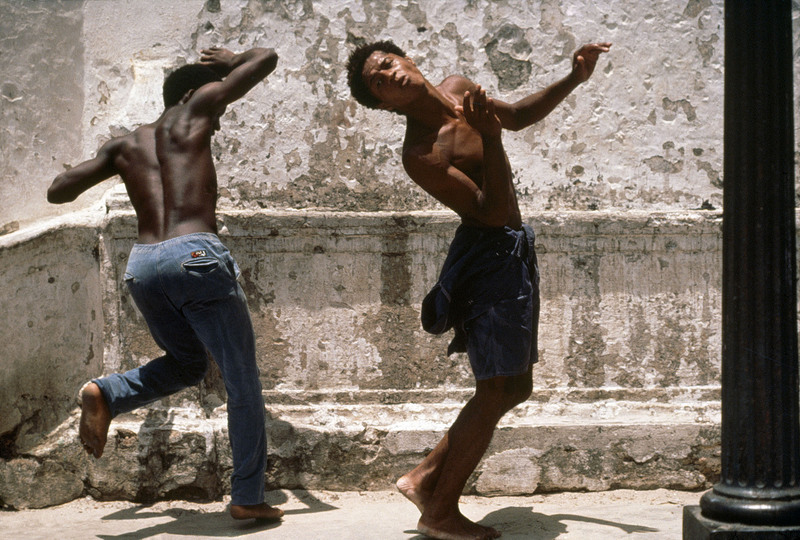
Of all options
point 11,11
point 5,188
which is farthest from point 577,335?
point 11,11

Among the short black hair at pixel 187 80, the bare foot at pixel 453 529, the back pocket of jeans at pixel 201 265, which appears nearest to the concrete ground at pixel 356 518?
the bare foot at pixel 453 529

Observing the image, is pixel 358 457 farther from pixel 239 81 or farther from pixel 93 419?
pixel 239 81

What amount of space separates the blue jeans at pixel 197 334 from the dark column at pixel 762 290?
1.70 m

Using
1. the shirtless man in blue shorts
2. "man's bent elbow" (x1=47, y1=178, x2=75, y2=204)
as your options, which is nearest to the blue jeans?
"man's bent elbow" (x1=47, y1=178, x2=75, y2=204)

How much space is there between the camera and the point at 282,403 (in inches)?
167

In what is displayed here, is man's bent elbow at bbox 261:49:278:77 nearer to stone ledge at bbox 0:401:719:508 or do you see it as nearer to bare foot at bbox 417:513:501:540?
stone ledge at bbox 0:401:719:508

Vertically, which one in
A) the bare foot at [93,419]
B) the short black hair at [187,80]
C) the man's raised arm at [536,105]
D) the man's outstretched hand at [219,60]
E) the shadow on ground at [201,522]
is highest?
the man's outstretched hand at [219,60]

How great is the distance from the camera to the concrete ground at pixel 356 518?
353cm

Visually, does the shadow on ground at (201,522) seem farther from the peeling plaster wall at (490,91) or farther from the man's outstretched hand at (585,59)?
the man's outstretched hand at (585,59)

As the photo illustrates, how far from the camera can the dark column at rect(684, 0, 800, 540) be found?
2.62m

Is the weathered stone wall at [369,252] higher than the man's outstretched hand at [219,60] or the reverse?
the reverse

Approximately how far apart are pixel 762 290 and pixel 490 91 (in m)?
1.99

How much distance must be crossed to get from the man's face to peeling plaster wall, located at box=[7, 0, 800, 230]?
0.83 metres

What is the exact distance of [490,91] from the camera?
4.32 m
